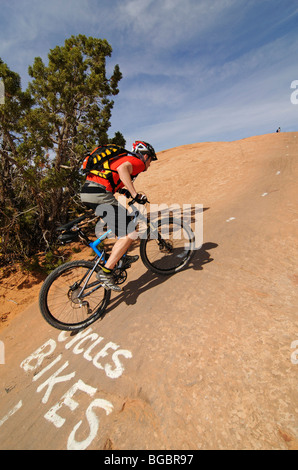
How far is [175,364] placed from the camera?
242 centimetres

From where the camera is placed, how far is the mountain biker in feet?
11.3

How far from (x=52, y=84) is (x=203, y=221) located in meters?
6.56

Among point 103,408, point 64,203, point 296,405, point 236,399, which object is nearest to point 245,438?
point 236,399

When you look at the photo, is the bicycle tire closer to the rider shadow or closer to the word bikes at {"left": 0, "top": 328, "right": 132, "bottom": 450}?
the rider shadow

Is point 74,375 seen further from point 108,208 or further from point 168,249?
point 168,249

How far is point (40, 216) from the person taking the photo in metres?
7.23

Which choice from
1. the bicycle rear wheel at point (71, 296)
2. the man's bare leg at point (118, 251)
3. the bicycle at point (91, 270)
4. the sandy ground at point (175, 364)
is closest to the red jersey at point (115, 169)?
the bicycle at point (91, 270)

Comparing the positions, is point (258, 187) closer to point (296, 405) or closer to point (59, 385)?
point (296, 405)

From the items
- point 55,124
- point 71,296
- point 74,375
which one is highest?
point 55,124

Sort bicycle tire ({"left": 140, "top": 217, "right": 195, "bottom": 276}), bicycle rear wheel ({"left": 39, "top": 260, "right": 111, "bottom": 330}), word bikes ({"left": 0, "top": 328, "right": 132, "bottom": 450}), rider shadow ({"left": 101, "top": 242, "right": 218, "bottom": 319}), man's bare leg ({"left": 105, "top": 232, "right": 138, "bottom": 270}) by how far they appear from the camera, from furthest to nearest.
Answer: bicycle tire ({"left": 140, "top": 217, "right": 195, "bottom": 276})
rider shadow ({"left": 101, "top": 242, "right": 218, "bottom": 319})
man's bare leg ({"left": 105, "top": 232, "right": 138, "bottom": 270})
bicycle rear wheel ({"left": 39, "top": 260, "right": 111, "bottom": 330})
word bikes ({"left": 0, "top": 328, "right": 132, "bottom": 450})

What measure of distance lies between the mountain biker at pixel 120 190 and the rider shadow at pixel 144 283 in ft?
1.81

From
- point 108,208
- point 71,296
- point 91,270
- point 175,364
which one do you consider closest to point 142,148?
point 108,208

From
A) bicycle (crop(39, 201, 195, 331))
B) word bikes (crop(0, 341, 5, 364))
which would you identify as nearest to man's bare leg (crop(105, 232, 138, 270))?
bicycle (crop(39, 201, 195, 331))

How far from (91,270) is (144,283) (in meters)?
1.24
